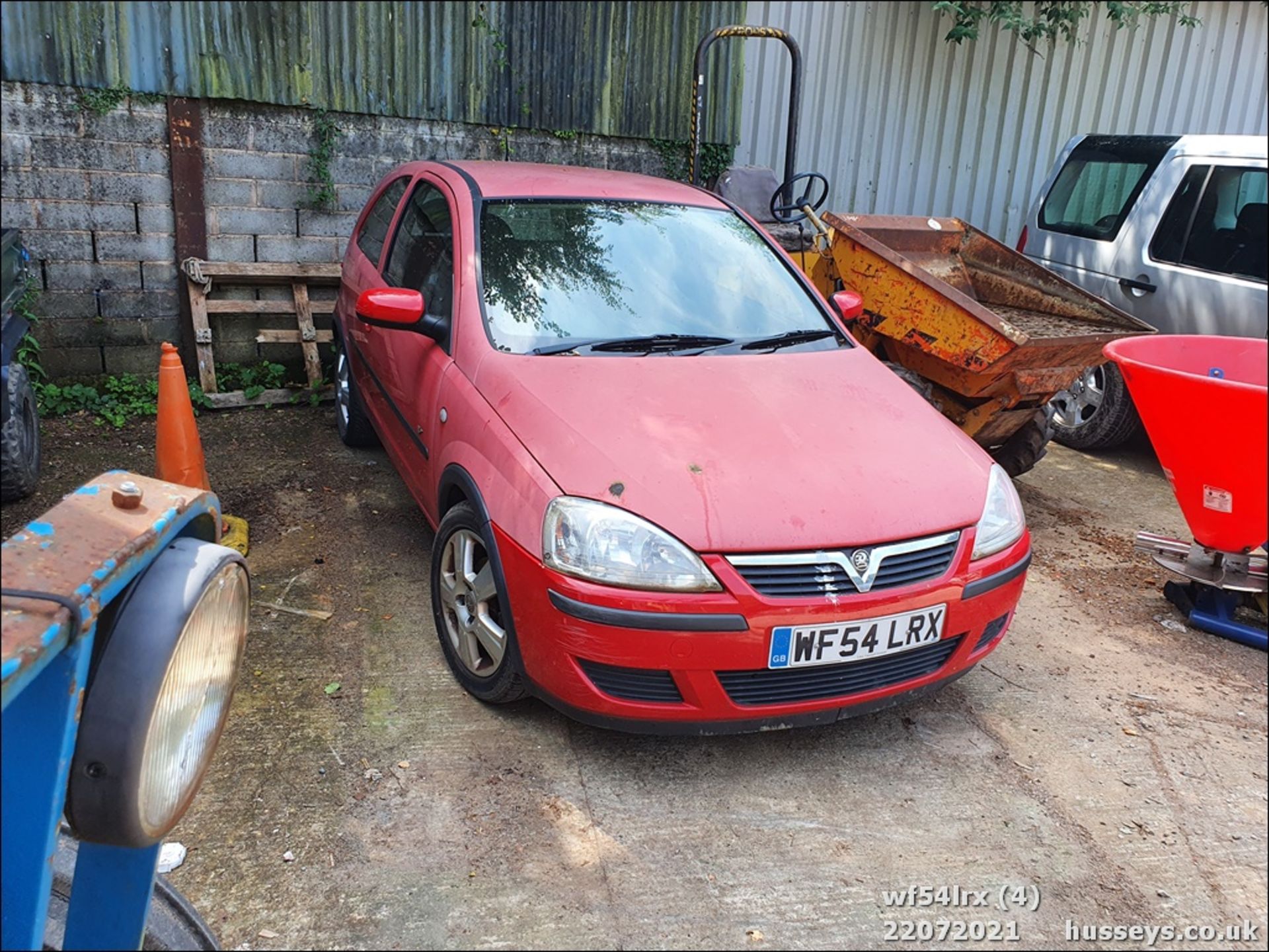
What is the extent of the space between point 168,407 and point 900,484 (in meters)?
2.98

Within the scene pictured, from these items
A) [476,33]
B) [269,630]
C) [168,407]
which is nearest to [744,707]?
[269,630]

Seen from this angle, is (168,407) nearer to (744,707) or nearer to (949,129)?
(744,707)

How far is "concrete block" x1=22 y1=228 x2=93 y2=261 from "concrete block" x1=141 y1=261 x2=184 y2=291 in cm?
31

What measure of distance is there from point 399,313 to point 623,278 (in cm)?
85

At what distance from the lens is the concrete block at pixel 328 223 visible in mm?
6363

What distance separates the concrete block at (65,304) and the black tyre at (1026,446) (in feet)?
17.7

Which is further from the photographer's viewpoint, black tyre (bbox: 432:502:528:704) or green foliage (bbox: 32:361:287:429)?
green foliage (bbox: 32:361:287:429)

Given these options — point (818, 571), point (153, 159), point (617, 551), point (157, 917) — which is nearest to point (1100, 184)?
point (818, 571)

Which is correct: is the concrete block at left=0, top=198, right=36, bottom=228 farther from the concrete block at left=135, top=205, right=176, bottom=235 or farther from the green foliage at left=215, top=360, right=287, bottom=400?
the green foliage at left=215, top=360, right=287, bottom=400

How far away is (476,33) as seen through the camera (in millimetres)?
6633

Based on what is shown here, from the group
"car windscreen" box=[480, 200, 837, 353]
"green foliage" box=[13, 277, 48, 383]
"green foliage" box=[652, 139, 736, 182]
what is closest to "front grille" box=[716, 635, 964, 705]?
"car windscreen" box=[480, 200, 837, 353]

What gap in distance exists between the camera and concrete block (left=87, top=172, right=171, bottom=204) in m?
5.68

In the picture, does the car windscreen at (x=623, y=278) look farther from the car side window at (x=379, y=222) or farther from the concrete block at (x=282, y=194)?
the concrete block at (x=282, y=194)

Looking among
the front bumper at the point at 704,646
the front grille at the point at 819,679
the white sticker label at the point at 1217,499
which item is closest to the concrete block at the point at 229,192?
the front bumper at the point at 704,646
